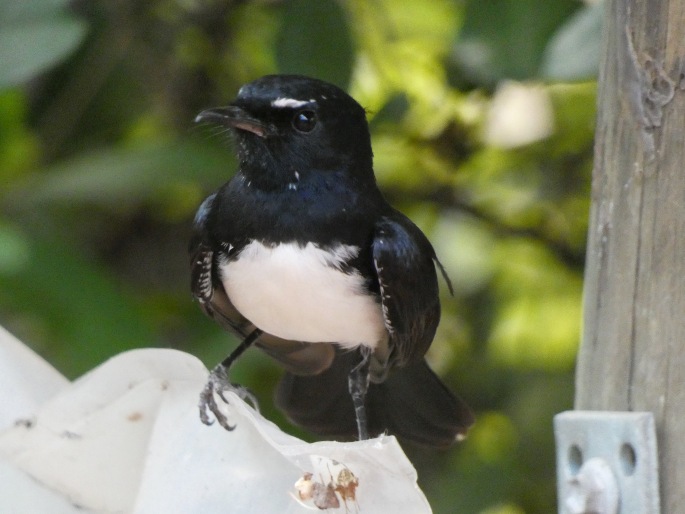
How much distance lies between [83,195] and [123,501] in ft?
4.98

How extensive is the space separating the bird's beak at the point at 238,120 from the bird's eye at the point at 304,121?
6 centimetres

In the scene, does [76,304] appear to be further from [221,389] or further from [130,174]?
[221,389]

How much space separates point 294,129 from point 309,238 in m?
0.24

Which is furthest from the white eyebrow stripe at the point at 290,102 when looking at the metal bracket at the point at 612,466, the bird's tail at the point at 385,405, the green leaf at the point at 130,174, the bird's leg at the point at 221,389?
the green leaf at the point at 130,174

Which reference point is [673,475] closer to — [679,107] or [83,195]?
[679,107]

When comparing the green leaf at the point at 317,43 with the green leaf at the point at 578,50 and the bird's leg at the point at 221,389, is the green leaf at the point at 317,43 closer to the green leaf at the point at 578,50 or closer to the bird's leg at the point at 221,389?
the green leaf at the point at 578,50

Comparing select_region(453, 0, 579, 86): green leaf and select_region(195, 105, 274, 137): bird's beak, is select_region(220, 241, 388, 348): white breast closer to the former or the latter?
select_region(195, 105, 274, 137): bird's beak

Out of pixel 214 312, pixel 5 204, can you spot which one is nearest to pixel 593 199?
pixel 214 312

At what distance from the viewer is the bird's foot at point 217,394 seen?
224 centimetres

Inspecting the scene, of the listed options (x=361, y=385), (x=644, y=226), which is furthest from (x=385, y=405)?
(x=644, y=226)

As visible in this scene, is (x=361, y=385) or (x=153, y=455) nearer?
(x=153, y=455)

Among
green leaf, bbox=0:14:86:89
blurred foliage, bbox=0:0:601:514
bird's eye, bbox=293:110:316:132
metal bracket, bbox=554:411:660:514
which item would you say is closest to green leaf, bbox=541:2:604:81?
blurred foliage, bbox=0:0:601:514

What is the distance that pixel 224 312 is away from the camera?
2.78m

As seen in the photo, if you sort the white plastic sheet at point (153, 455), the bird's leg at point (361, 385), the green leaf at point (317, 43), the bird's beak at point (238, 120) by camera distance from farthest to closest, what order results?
the green leaf at point (317, 43)
the bird's leg at point (361, 385)
the bird's beak at point (238, 120)
the white plastic sheet at point (153, 455)
